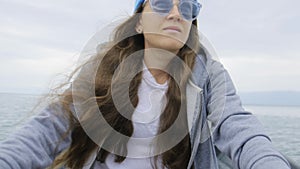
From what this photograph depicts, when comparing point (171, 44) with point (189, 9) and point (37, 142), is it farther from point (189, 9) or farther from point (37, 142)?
point (37, 142)

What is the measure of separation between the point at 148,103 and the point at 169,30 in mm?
245

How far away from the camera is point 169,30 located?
108 centimetres

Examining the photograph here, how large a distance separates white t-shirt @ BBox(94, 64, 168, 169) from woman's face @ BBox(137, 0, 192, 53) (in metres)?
0.13

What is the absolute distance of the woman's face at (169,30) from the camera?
1.08 metres

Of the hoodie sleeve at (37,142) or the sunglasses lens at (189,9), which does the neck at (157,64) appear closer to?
the sunglasses lens at (189,9)

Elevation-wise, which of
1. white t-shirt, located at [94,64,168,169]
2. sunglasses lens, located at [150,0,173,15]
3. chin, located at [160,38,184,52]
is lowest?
white t-shirt, located at [94,64,168,169]

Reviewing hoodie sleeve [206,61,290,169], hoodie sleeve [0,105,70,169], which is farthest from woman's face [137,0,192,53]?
hoodie sleeve [0,105,70,169]

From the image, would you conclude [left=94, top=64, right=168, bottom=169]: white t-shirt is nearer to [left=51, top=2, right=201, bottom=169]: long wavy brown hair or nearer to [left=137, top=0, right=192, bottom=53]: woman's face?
[left=51, top=2, right=201, bottom=169]: long wavy brown hair

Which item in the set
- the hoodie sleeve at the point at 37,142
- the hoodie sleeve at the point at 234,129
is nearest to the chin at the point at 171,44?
the hoodie sleeve at the point at 234,129

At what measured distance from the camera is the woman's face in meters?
1.08

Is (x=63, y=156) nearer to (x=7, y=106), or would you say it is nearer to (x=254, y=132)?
(x=254, y=132)

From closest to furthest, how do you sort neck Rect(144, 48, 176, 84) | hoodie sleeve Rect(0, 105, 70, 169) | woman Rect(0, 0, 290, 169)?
hoodie sleeve Rect(0, 105, 70, 169) → woman Rect(0, 0, 290, 169) → neck Rect(144, 48, 176, 84)

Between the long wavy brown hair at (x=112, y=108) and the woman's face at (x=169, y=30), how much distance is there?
2.9 inches

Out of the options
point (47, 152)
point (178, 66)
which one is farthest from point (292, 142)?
point (47, 152)
